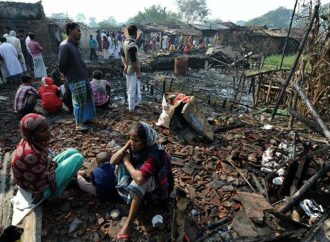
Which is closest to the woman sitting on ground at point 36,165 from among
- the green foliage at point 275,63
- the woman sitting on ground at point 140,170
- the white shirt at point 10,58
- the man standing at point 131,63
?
the woman sitting on ground at point 140,170

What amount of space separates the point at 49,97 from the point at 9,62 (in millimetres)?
4495

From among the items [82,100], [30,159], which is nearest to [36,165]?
[30,159]

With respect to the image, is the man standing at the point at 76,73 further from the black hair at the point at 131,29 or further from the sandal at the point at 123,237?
the sandal at the point at 123,237

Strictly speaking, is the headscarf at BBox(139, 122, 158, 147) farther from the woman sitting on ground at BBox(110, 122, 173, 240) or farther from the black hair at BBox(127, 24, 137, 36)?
the black hair at BBox(127, 24, 137, 36)

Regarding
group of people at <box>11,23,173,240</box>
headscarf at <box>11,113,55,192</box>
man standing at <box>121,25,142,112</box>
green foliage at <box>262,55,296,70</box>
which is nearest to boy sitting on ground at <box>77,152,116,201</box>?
group of people at <box>11,23,173,240</box>

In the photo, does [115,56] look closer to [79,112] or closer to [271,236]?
[79,112]

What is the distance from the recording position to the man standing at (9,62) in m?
9.59

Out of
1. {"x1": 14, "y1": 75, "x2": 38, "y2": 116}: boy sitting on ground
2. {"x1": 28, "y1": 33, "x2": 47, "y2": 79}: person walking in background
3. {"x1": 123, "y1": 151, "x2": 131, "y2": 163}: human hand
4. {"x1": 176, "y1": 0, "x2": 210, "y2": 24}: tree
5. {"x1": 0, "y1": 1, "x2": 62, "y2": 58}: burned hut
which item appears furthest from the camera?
{"x1": 176, "y1": 0, "x2": 210, "y2": 24}: tree

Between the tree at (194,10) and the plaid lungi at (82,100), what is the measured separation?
264ft

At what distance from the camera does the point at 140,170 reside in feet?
9.43

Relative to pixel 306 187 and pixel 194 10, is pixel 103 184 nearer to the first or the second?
pixel 306 187

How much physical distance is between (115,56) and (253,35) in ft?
53.2

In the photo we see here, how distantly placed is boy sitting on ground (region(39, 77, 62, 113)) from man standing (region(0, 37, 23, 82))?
4163mm

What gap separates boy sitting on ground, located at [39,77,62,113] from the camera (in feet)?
21.6
